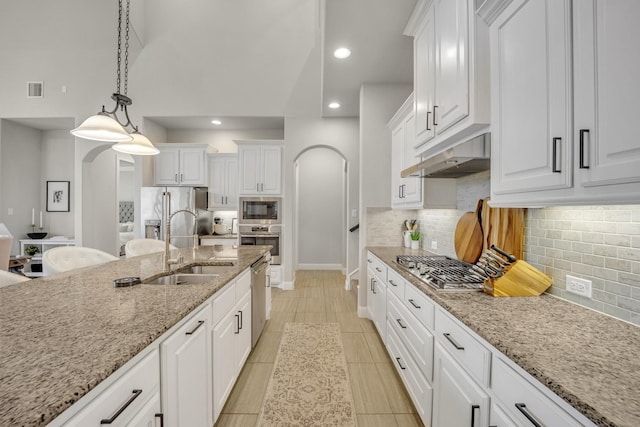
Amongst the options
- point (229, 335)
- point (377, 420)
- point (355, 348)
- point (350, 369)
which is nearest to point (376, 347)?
point (355, 348)

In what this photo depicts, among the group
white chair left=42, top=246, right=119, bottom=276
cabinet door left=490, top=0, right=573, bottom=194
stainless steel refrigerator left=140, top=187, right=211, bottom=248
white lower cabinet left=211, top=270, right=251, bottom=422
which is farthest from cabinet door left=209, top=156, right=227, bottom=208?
cabinet door left=490, top=0, right=573, bottom=194

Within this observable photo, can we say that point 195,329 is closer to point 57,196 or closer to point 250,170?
point 250,170

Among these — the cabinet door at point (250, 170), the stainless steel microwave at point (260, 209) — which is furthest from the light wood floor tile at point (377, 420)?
the cabinet door at point (250, 170)

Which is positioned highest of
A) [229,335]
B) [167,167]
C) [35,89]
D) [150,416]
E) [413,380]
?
[35,89]

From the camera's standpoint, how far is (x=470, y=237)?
2.18 metres

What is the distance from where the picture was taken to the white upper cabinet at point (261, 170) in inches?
197

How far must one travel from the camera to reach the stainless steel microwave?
5.00 m

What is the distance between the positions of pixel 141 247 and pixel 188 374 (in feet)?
7.46

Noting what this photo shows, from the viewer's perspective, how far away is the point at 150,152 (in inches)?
118

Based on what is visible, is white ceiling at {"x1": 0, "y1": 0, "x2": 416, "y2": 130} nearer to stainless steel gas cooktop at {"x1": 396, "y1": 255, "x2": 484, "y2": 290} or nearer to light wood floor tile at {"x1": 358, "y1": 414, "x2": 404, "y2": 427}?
stainless steel gas cooktop at {"x1": 396, "y1": 255, "x2": 484, "y2": 290}

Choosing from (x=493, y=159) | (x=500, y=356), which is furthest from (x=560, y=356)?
(x=493, y=159)

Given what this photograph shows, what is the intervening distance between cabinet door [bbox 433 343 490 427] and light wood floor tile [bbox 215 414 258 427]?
108 centimetres

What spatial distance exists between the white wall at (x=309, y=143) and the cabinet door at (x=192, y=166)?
1.48m

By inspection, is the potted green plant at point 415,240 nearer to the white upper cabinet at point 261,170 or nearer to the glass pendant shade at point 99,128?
the white upper cabinet at point 261,170
